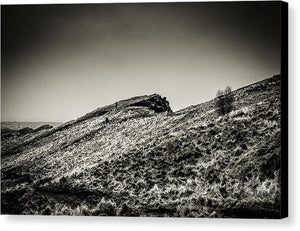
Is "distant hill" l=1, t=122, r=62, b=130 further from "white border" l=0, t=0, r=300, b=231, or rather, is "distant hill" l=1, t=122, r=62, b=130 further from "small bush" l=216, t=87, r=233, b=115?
"small bush" l=216, t=87, r=233, b=115

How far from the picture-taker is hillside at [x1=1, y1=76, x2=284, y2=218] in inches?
269

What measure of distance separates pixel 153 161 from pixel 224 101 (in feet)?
2.56

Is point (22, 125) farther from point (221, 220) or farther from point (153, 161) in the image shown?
point (221, 220)

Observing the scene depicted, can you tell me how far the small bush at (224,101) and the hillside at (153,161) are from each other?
0.14 feet

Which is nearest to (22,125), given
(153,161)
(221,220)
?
(153,161)

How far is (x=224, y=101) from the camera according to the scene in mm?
6926

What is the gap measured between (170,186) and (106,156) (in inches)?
24.8

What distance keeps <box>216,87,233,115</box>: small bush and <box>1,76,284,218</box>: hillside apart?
0.14ft

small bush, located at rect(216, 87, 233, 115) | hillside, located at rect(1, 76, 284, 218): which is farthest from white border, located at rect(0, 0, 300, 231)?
small bush, located at rect(216, 87, 233, 115)

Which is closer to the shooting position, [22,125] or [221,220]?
[221,220]

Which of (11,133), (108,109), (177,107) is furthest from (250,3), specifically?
(11,133)

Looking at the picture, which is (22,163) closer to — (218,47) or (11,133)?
(11,133)

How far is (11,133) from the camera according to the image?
285 inches
